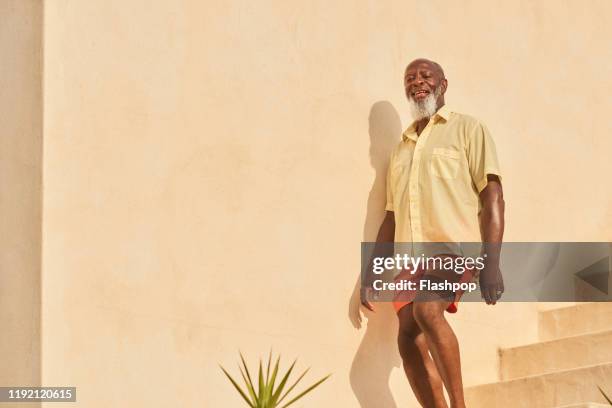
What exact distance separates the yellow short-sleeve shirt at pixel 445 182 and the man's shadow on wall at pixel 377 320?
17 centimetres

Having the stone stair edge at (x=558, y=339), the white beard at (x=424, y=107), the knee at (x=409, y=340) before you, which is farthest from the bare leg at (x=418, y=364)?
the white beard at (x=424, y=107)

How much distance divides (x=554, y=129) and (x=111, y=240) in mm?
3046

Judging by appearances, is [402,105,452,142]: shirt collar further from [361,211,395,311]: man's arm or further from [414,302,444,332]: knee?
[414,302,444,332]: knee

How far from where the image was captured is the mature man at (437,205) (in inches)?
223

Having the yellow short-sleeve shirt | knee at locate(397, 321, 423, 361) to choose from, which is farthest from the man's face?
knee at locate(397, 321, 423, 361)

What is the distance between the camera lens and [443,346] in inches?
219

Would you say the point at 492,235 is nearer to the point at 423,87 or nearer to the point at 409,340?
the point at 409,340

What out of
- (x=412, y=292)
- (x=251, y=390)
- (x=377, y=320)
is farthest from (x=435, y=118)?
(x=251, y=390)

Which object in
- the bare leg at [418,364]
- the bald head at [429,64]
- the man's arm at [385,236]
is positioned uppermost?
Result: the bald head at [429,64]

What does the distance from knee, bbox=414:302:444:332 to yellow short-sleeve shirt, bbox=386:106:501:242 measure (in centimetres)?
36

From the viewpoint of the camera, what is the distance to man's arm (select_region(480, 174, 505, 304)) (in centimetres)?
568

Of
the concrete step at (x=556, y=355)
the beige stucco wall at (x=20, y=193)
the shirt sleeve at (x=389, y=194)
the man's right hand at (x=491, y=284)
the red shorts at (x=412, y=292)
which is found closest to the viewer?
the beige stucco wall at (x=20, y=193)

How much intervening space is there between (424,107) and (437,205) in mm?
484

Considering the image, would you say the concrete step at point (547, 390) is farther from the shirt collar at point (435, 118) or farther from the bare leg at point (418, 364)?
the shirt collar at point (435, 118)
